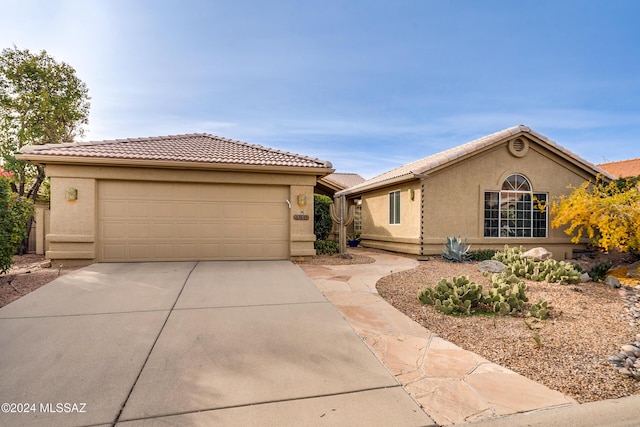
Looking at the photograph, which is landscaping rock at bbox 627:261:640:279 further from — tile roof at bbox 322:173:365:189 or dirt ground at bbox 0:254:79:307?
tile roof at bbox 322:173:365:189

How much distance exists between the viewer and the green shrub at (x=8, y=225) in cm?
656

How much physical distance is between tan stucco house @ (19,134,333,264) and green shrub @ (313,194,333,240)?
1444mm

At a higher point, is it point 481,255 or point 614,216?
point 614,216

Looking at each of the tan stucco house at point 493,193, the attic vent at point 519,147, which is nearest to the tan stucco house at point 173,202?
the tan stucco house at point 493,193

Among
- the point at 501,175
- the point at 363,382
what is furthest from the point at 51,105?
the point at 501,175

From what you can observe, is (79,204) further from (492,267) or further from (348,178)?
(348,178)

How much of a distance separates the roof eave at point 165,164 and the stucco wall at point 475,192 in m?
4.08

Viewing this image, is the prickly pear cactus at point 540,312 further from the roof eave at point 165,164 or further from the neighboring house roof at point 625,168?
the neighboring house roof at point 625,168

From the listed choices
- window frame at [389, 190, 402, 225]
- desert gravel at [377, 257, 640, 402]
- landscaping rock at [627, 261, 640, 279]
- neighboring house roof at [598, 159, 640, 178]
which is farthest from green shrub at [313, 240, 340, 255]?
neighboring house roof at [598, 159, 640, 178]

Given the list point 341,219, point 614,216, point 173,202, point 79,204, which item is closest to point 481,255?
point 614,216

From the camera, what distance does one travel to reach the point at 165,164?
877cm

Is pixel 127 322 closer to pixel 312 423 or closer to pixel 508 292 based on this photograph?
pixel 312 423

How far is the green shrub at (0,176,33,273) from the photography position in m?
6.56

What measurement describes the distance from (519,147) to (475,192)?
8.14 feet
